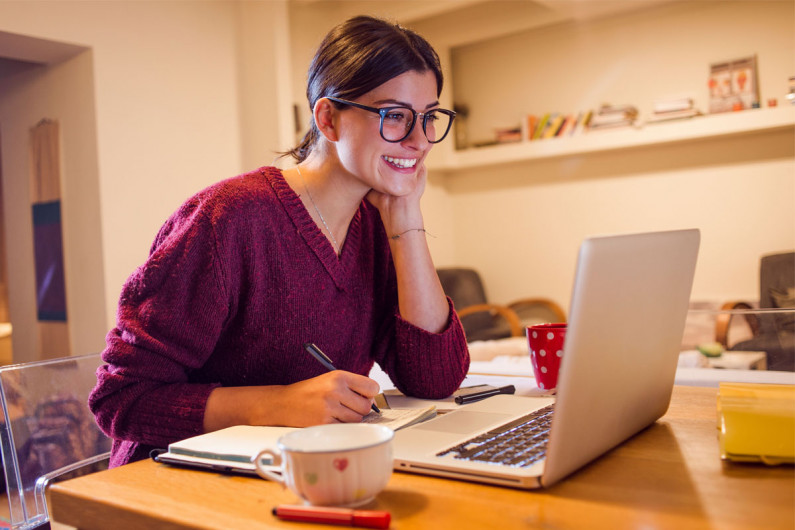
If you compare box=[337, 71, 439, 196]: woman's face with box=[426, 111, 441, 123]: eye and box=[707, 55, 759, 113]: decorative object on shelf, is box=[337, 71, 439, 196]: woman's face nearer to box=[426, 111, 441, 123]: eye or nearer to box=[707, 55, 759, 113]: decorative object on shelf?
box=[426, 111, 441, 123]: eye

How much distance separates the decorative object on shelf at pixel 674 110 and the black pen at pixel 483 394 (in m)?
4.11

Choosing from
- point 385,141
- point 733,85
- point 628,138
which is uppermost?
point 733,85

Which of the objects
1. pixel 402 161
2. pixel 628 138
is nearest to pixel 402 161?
pixel 402 161

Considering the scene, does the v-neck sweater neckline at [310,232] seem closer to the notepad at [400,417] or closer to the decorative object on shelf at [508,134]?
the notepad at [400,417]

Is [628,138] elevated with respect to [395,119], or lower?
elevated

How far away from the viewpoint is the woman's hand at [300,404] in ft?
3.34

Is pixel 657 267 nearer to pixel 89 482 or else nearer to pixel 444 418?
pixel 444 418

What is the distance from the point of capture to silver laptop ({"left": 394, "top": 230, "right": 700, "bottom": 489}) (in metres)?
0.70

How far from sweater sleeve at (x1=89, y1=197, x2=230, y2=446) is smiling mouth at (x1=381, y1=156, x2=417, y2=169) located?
1.19 feet

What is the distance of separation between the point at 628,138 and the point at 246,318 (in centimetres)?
424

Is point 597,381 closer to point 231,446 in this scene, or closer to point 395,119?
→ point 231,446

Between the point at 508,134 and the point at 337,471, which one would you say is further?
the point at 508,134

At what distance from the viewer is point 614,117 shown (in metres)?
5.06

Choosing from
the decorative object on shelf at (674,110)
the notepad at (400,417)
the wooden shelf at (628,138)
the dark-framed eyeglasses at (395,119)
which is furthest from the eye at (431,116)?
the decorative object on shelf at (674,110)
